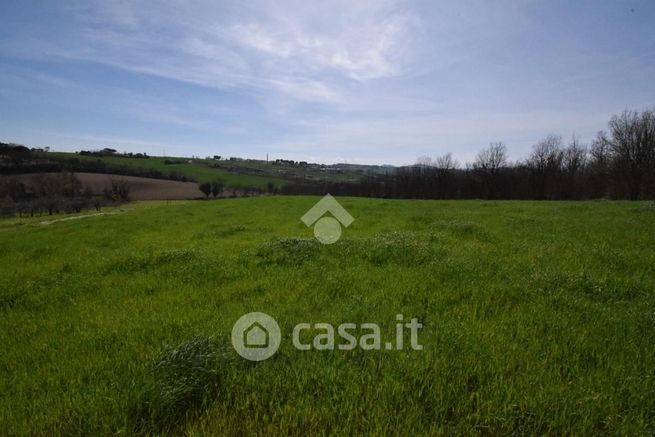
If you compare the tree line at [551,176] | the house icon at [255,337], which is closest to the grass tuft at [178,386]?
the house icon at [255,337]

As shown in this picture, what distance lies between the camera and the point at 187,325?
4723 millimetres

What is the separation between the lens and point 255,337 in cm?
415

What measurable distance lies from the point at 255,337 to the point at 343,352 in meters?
1.23

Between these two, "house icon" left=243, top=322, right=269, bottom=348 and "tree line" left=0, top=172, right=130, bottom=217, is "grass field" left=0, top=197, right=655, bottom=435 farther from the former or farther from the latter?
"tree line" left=0, top=172, right=130, bottom=217

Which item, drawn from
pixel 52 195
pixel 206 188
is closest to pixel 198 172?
pixel 206 188

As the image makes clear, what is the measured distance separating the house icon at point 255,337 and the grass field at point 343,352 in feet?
0.92

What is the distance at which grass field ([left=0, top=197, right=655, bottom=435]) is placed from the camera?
278cm

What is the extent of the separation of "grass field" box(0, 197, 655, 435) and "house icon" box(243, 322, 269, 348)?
0.28 m

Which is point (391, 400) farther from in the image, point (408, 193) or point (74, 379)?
point (408, 193)

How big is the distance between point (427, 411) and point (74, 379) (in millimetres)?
3824

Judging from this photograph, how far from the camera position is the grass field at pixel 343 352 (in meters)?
2.78

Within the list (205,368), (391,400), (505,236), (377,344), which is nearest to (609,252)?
(505,236)

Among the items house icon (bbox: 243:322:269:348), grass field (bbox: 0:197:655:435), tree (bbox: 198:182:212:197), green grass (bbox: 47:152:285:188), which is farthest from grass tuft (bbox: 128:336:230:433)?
green grass (bbox: 47:152:285:188)

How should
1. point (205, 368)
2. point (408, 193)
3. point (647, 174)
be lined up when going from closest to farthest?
point (205, 368)
point (647, 174)
point (408, 193)
